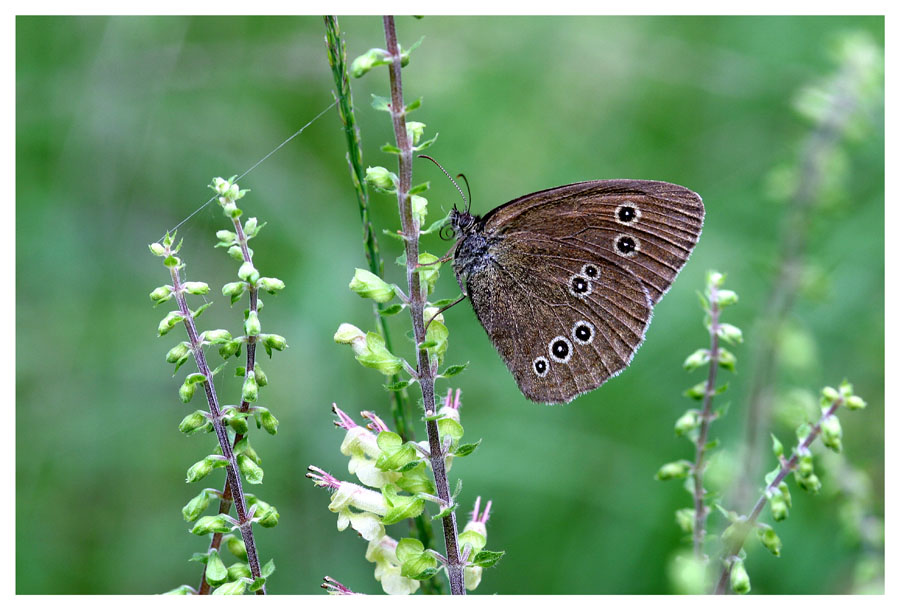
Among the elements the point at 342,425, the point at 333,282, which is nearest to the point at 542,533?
the point at 333,282

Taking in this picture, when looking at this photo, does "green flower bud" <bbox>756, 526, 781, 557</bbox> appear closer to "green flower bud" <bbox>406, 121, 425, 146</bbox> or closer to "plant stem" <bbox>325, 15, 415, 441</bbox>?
"plant stem" <bbox>325, 15, 415, 441</bbox>

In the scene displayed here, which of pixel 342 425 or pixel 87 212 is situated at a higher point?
pixel 87 212

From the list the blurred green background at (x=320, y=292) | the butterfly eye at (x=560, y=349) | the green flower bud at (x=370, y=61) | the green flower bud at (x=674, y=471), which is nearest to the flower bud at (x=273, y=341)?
the green flower bud at (x=370, y=61)

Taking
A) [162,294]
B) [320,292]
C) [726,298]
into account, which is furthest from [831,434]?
[320,292]

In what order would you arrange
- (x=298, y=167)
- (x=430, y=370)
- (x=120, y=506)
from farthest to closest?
(x=298, y=167), (x=120, y=506), (x=430, y=370)

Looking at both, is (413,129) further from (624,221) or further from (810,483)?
(624,221)

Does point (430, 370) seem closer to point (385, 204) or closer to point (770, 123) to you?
point (385, 204)
